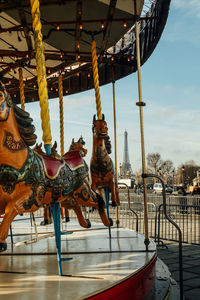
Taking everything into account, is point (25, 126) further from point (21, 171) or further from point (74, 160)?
point (74, 160)

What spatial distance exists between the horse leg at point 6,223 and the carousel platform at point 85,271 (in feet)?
1.60

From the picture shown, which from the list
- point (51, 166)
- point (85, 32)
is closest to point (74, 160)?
point (51, 166)

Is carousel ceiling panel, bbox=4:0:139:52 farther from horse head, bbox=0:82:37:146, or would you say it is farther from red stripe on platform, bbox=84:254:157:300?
red stripe on platform, bbox=84:254:157:300

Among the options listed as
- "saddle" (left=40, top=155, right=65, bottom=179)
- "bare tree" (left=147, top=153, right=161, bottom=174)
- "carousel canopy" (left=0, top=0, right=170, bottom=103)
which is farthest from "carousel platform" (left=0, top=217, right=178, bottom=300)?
"bare tree" (left=147, top=153, right=161, bottom=174)

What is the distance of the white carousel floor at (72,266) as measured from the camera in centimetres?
321

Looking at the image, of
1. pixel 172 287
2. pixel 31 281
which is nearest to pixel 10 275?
pixel 31 281

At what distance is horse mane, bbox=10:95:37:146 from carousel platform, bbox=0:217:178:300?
1.55 meters

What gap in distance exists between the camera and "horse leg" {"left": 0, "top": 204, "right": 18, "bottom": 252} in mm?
3032

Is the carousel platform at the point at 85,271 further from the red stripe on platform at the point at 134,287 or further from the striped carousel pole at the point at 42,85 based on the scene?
the striped carousel pole at the point at 42,85

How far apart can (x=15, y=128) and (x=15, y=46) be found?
283 inches

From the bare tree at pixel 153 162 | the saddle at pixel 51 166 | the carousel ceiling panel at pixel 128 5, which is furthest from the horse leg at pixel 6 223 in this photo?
the bare tree at pixel 153 162

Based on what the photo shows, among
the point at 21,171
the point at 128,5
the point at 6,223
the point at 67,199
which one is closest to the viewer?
the point at 6,223

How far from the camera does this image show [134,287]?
12.4ft

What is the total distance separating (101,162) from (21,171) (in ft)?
9.74
